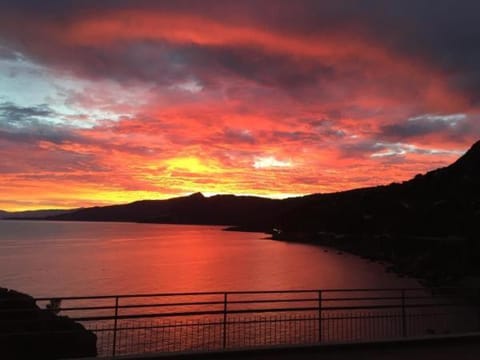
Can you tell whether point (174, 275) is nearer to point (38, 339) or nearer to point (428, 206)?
point (38, 339)

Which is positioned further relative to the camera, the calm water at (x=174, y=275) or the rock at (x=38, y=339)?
the calm water at (x=174, y=275)

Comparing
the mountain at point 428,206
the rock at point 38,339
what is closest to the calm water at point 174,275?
the mountain at point 428,206

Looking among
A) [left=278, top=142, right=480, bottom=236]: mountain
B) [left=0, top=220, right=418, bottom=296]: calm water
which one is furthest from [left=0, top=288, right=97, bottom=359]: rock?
[left=278, top=142, right=480, bottom=236]: mountain

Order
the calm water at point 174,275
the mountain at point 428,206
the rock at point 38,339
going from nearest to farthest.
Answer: the rock at point 38,339 < the calm water at point 174,275 < the mountain at point 428,206

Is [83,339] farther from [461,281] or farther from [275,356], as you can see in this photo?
[461,281]

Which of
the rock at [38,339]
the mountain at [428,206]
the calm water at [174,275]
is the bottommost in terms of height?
the calm water at [174,275]

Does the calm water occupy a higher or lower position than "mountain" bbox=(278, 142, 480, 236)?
lower

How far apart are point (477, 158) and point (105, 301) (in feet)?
302

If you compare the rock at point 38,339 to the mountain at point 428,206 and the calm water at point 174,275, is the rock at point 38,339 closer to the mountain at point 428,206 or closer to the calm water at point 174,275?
the calm water at point 174,275

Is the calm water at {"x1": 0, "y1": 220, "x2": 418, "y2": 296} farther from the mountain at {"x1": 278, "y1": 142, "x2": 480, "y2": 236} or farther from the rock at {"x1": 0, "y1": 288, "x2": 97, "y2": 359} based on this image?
the rock at {"x1": 0, "y1": 288, "x2": 97, "y2": 359}

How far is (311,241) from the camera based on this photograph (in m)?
190

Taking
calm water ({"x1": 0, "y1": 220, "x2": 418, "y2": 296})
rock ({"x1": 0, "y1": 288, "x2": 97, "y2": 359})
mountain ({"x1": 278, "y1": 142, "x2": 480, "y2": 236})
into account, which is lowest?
calm water ({"x1": 0, "y1": 220, "x2": 418, "y2": 296})

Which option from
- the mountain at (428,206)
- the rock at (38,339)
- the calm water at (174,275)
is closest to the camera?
the rock at (38,339)

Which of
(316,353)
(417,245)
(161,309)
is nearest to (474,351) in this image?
(316,353)
